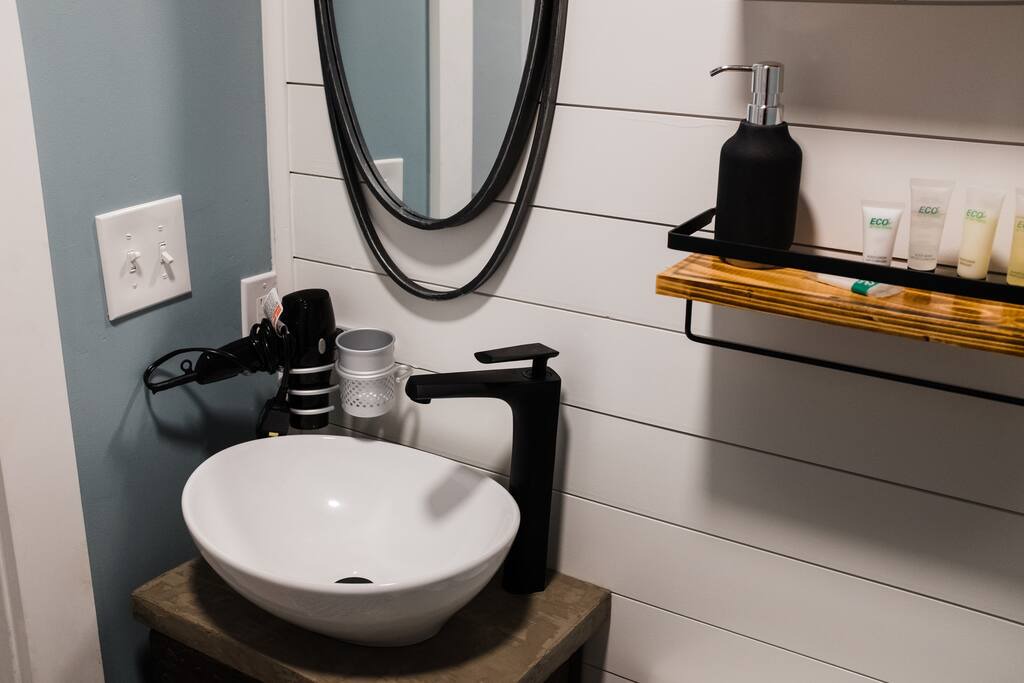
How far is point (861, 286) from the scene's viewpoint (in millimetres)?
932

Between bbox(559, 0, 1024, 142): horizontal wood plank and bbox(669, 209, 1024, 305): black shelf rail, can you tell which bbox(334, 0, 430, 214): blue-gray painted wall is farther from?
bbox(669, 209, 1024, 305): black shelf rail

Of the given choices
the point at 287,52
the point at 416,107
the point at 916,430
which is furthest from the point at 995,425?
the point at 287,52

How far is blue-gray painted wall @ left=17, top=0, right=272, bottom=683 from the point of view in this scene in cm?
115

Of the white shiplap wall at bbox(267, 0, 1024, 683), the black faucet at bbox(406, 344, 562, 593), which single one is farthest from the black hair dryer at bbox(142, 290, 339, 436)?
the black faucet at bbox(406, 344, 562, 593)

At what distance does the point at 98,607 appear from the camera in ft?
4.28

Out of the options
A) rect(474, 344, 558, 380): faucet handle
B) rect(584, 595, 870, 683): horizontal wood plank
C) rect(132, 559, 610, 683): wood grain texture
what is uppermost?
rect(474, 344, 558, 380): faucet handle

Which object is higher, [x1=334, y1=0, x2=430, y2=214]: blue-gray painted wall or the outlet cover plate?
[x1=334, y1=0, x2=430, y2=214]: blue-gray painted wall

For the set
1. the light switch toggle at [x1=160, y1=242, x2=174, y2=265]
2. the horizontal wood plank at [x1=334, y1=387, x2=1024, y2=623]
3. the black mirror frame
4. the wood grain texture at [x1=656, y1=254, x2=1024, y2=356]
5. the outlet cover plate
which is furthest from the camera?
the outlet cover plate

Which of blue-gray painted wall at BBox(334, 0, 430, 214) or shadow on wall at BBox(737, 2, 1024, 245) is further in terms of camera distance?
blue-gray painted wall at BBox(334, 0, 430, 214)

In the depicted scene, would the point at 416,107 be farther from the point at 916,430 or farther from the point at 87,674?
the point at 87,674

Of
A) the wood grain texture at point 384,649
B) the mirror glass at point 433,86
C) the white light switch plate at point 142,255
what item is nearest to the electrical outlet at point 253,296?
the white light switch plate at point 142,255

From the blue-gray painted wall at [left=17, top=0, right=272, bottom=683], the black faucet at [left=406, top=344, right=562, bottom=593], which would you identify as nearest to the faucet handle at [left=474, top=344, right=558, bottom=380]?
the black faucet at [left=406, top=344, right=562, bottom=593]

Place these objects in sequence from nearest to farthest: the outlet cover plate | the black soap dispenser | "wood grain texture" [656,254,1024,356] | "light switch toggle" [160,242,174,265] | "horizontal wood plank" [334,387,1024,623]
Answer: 1. "wood grain texture" [656,254,1024,356]
2. the black soap dispenser
3. "horizontal wood plank" [334,387,1024,623]
4. "light switch toggle" [160,242,174,265]
5. the outlet cover plate

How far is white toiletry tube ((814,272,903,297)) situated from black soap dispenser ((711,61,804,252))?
0.06 m
